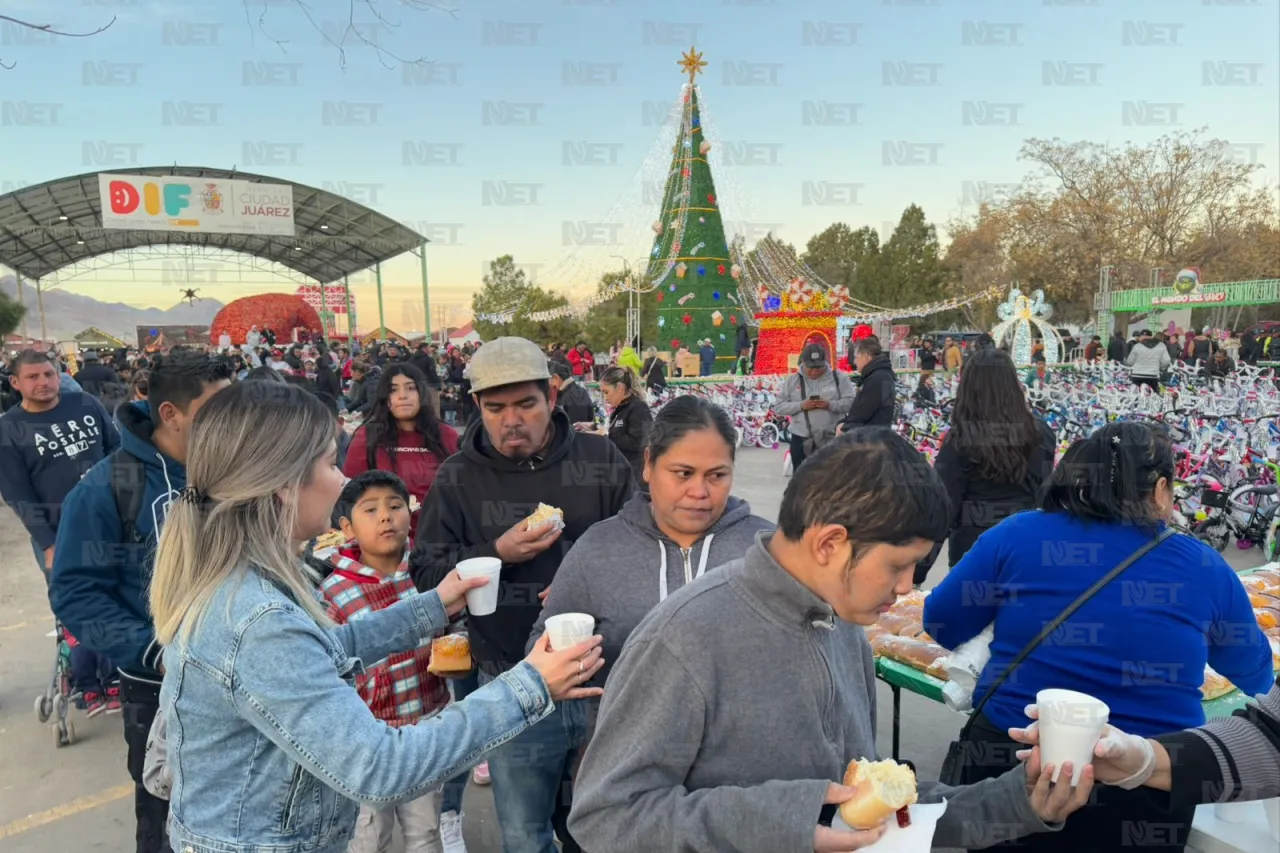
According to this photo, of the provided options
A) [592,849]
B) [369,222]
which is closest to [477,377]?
[592,849]

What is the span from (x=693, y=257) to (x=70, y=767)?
1890 cm

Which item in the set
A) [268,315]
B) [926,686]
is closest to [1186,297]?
[926,686]

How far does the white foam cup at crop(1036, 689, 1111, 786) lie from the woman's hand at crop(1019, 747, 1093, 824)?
10mm

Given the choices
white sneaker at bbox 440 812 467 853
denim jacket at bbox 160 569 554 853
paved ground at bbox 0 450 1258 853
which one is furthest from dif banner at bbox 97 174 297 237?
denim jacket at bbox 160 569 554 853

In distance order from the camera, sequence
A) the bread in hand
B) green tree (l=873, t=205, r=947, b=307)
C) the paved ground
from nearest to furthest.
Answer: the bread in hand, the paved ground, green tree (l=873, t=205, r=947, b=307)

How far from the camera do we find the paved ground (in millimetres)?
3043

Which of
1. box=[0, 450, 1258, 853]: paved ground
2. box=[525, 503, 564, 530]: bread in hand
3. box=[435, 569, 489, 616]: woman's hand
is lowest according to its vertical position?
box=[0, 450, 1258, 853]: paved ground

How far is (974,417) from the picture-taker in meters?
3.41

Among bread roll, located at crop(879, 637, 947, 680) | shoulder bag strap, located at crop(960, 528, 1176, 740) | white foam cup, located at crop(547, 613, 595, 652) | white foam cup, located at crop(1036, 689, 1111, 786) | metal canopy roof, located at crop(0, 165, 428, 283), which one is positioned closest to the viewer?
white foam cup, located at crop(1036, 689, 1111, 786)

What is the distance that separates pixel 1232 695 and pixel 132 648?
3452 mm

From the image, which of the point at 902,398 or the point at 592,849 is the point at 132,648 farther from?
the point at 902,398

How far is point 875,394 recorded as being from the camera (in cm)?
654

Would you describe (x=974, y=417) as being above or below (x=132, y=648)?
above

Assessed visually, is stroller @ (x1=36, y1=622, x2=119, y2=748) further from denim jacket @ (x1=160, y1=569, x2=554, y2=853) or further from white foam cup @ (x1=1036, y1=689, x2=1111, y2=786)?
white foam cup @ (x1=1036, y1=689, x2=1111, y2=786)
